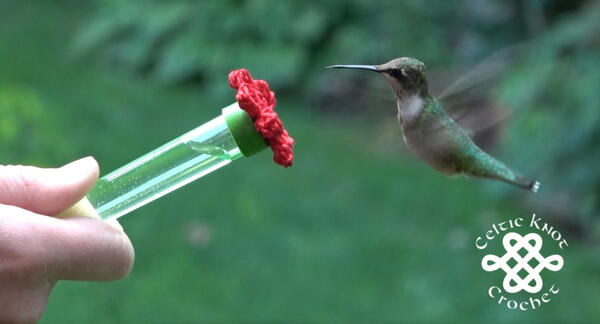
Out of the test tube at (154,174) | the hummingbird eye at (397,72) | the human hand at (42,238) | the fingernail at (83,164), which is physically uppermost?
the hummingbird eye at (397,72)

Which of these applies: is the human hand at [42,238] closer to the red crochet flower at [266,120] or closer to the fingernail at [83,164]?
the fingernail at [83,164]

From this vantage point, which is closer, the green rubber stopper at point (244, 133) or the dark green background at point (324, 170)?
the green rubber stopper at point (244, 133)

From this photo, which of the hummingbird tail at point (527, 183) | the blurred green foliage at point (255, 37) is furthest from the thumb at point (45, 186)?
the blurred green foliage at point (255, 37)

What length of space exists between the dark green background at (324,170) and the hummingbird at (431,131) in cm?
125

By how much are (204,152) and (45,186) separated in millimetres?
184

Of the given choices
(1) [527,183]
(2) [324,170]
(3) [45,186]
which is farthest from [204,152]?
(2) [324,170]

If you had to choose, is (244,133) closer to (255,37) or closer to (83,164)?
(83,164)

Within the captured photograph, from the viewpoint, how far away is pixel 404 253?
3924 mm

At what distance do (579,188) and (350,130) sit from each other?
167 centimetres

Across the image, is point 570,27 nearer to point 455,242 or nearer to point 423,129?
point 455,242

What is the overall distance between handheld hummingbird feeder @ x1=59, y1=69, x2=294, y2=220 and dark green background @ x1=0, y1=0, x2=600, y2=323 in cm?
136

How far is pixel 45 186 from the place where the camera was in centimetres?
106

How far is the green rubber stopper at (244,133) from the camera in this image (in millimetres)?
1048

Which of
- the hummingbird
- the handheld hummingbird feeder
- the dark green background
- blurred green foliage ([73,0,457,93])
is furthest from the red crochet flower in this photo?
blurred green foliage ([73,0,457,93])
